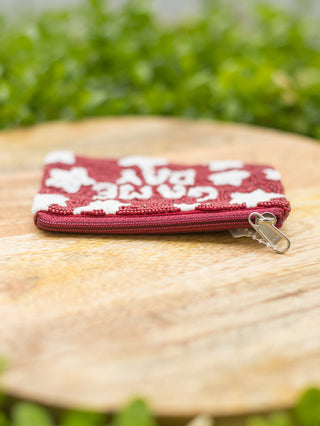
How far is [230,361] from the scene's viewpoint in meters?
0.58

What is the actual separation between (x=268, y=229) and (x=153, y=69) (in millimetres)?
1098

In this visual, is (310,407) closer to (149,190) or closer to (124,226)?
(124,226)

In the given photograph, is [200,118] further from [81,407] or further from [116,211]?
[81,407]

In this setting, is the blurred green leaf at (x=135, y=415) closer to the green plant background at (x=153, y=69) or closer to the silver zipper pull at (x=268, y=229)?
the silver zipper pull at (x=268, y=229)

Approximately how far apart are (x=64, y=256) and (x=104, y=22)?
1243 millimetres

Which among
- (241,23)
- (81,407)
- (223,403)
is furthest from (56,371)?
(241,23)

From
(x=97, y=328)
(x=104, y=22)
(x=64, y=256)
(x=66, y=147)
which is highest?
(x=104, y=22)

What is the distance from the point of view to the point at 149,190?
937 millimetres

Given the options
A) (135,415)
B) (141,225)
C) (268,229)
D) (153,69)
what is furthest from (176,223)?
(153,69)

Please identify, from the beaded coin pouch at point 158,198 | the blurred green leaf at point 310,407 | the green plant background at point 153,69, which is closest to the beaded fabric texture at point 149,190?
the beaded coin pouch at point 158,198

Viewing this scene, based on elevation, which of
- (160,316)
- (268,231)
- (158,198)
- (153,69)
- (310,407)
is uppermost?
(153,69)

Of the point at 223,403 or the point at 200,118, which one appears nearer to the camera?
the point at 223,403

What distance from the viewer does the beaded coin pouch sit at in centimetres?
81

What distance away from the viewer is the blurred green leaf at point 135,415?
1.60 feet
